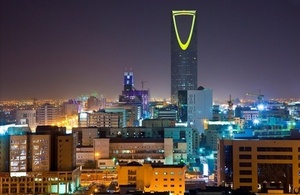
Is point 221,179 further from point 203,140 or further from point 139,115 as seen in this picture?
point 139,115

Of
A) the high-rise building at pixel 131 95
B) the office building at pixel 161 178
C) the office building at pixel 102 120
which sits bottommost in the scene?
the office building at pixel 161 178

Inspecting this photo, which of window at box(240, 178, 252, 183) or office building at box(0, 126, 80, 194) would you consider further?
office building at box(0, 126, 80, 194)

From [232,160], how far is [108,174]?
4383 millimetres

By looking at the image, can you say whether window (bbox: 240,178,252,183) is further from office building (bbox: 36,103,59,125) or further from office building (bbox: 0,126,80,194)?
office building (bbox: 36,103,59,125)

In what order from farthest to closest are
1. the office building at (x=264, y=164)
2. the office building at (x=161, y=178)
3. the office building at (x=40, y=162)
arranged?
1. the office building at (x=40, y=162)
2. the office building at (x=161, y=178)
3. the office building at (x=264, y=164)

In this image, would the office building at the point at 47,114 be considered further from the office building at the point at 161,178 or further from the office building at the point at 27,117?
the office building at the point at 161,178

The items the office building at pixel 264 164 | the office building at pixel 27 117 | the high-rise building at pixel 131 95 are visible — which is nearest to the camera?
the office building at pixel 264 164

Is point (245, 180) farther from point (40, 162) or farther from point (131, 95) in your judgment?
point (131, 95)

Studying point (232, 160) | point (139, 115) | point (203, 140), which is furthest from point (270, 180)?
point (139, 115)

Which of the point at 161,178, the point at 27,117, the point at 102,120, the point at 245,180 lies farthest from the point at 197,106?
the point at 245,180

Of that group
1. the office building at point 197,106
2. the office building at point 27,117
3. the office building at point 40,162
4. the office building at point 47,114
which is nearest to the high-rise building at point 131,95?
the office building at point 197,106

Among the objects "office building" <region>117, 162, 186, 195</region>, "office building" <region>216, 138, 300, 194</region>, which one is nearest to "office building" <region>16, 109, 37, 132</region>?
"office building" <region>117, 162, 186, 195</region>

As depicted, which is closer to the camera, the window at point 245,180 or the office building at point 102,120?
the window at point 245,180

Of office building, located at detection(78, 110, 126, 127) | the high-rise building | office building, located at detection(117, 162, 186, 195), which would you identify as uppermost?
the high-rise building
